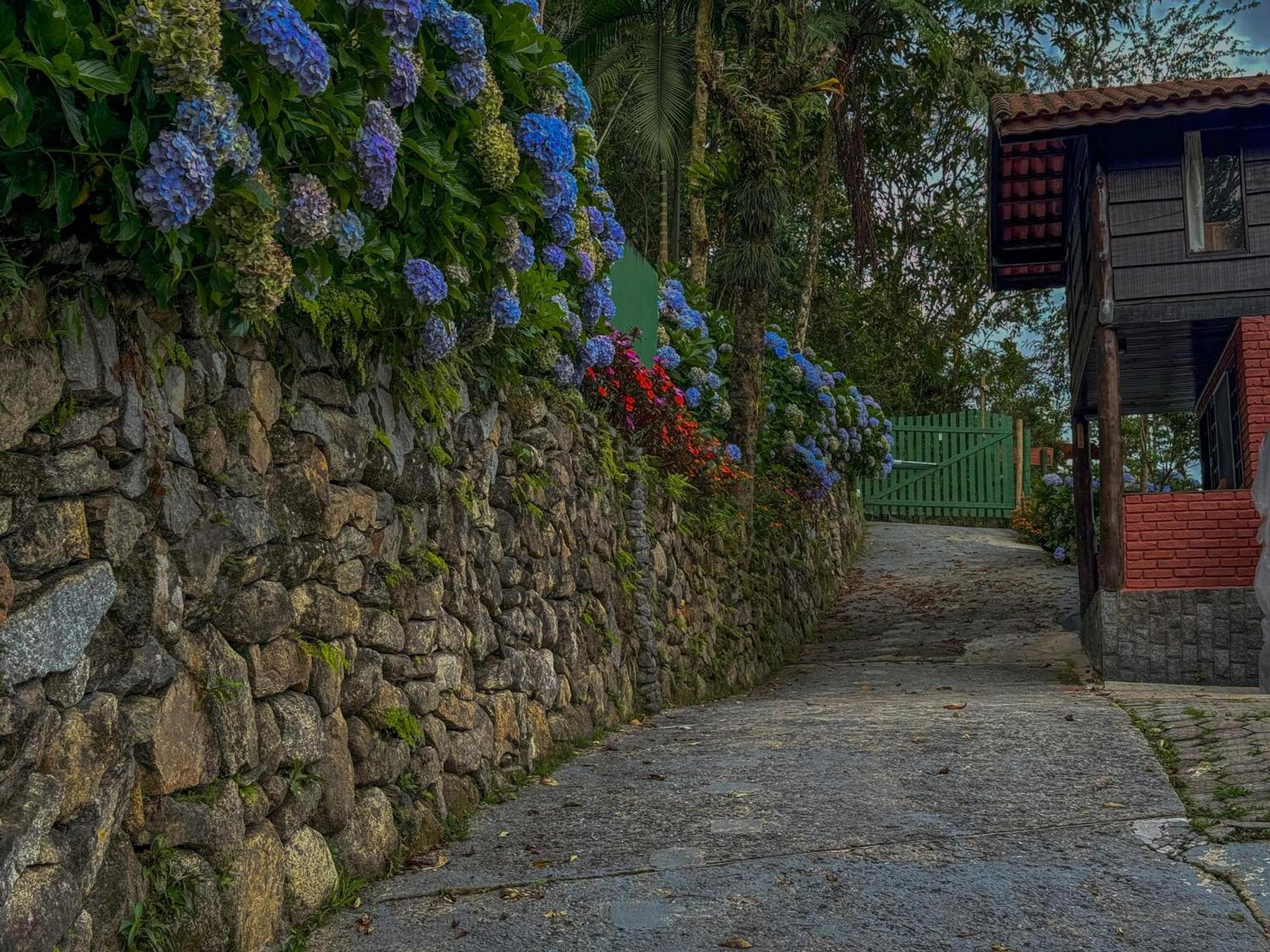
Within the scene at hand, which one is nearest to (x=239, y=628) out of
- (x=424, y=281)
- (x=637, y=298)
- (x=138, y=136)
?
(x=424, y=281)

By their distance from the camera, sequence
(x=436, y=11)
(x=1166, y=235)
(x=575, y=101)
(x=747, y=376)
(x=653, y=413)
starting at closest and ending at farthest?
(x=436, y=11)
(x=575, y=101)
(x=653, y=413)
(x=1166, y=235)
(x=747, y=376)

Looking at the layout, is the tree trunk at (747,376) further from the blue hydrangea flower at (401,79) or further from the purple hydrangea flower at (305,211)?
the purple hydrangea flower at (305,211)

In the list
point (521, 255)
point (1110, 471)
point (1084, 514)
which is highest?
point (521, 255)

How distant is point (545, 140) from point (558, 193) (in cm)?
31

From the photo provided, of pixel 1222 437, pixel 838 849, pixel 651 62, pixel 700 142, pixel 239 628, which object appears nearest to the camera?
pixel 239 628

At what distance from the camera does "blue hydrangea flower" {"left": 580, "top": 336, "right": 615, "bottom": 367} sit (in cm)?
754

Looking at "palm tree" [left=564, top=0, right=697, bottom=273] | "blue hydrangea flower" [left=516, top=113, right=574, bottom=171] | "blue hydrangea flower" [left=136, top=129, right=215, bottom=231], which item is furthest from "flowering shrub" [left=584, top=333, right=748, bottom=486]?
"palm tree" [left=564, top=0, right=697, bottom=273]

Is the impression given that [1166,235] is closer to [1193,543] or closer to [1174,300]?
[1174,300]

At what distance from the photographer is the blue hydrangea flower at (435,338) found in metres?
4.81

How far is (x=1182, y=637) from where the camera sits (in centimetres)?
1014

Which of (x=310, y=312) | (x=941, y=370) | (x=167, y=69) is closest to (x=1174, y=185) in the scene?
(x=310, y=312)

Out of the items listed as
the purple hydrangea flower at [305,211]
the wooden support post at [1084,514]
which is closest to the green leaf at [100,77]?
the purple hydrangea flower at [305,211]

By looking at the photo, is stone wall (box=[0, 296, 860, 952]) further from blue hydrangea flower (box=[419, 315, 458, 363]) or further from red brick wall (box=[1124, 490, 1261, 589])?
red brick wall (box=[1124, 490, 1261, 589])

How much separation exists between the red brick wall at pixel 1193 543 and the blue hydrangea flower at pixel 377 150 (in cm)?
851
